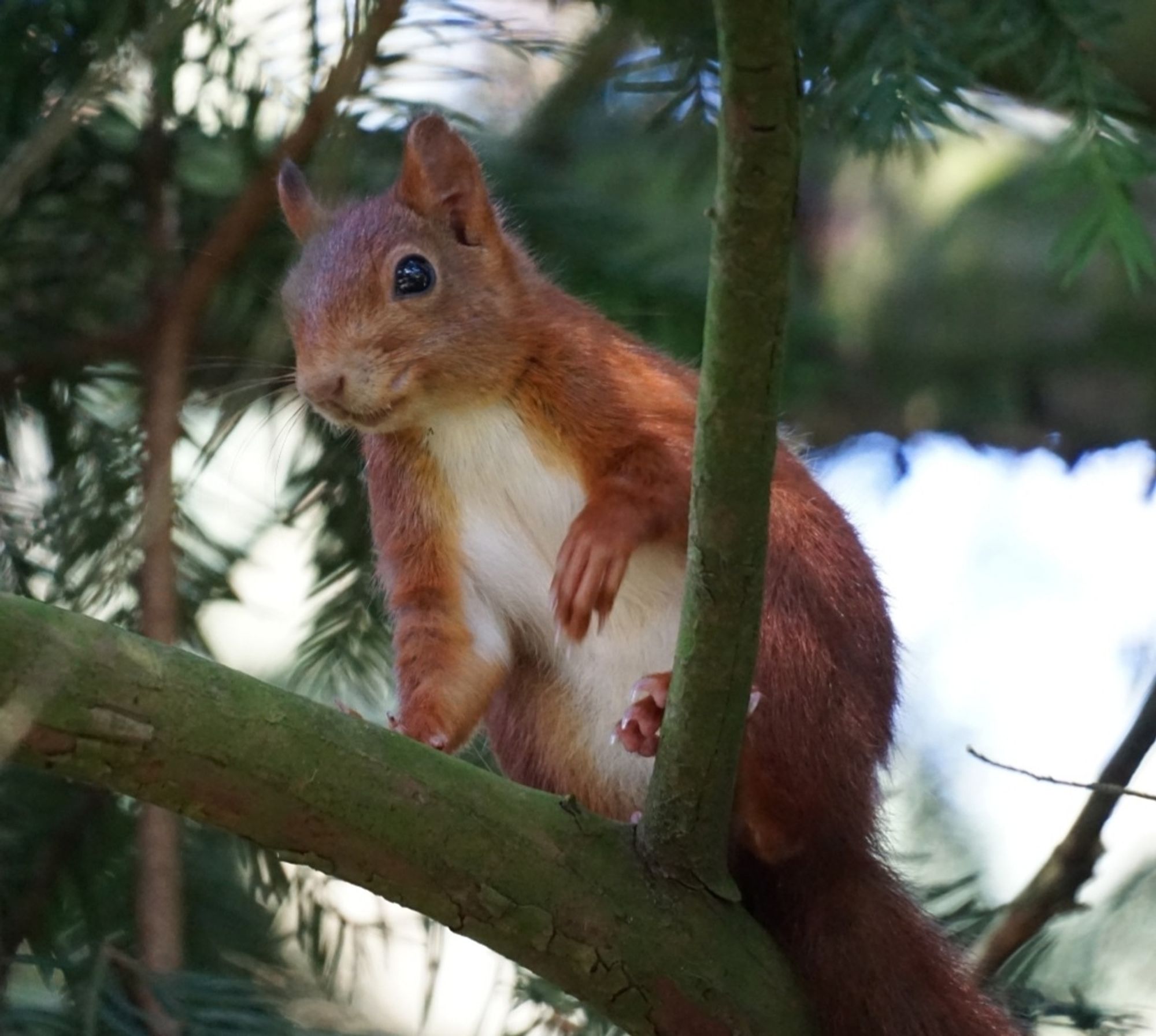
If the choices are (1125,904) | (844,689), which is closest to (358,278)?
(844,689)

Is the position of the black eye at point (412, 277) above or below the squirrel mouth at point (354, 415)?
above

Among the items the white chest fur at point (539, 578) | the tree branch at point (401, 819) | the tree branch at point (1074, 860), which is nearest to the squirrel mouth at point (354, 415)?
the white chest fur at point (539, 578)

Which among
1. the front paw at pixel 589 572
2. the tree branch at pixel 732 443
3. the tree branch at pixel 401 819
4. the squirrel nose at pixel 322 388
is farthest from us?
the squirrel nose at pixel 322 388

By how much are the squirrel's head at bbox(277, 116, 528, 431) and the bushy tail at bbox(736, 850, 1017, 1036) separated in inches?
27.8

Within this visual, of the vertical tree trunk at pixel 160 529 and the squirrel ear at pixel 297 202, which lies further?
the squirrel ear at pixel 297 202

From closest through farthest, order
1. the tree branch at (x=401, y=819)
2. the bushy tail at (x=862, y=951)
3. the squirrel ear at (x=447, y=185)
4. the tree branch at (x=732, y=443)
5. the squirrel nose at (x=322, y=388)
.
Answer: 1. the tree branch at (x=732, y=443)
2. the tree branch at (x=401, y=819)
3. the bushy tail at (x=862, y=951)
4. the squirrel nose at (x=322, y=388)
5. the squirrel ear at (x=447, y=185)

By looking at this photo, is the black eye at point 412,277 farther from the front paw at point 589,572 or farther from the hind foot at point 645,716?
the hind foot at point 645,716

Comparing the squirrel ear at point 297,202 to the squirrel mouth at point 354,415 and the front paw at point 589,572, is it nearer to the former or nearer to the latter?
the squirrel mouth at point 354,415

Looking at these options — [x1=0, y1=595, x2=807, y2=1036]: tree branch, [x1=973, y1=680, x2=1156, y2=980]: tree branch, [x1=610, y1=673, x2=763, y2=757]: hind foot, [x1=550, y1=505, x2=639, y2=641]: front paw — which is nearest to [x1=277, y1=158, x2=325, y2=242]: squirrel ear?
[x1=550, y1=505, x2=639, y2=641]: front paw

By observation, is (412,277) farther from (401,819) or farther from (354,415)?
(401,819)

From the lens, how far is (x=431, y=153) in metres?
2.46

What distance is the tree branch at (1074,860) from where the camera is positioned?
2336 mm

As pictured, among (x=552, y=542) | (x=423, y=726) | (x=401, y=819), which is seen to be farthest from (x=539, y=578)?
(x=401, y=819)

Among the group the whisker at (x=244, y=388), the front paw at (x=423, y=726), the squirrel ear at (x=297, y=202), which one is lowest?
the front paw at (x=423, y=726)
